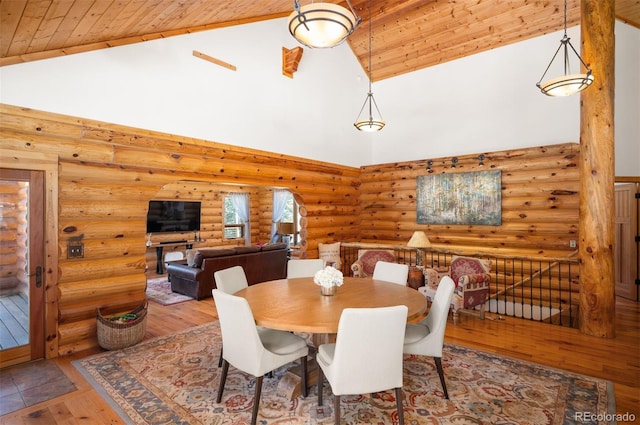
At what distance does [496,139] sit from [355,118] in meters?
3.04

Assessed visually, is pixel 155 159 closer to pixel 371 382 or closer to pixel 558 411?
pixel 371 382

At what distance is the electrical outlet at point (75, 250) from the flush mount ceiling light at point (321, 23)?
339 cm

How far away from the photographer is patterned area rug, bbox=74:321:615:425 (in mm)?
2463

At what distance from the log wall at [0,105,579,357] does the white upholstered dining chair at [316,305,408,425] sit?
324cm

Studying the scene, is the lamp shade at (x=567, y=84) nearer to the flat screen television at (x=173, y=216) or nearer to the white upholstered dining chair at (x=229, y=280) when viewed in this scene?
the white upholstered dining chair at (x=229, y=280)

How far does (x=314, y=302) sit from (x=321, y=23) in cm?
208

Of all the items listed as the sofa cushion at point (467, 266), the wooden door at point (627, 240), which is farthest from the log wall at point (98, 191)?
the wooden door at point (627, 240)

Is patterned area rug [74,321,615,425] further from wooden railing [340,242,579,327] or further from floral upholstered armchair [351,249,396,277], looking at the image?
floral upholstered armchair [351,249,396,277]

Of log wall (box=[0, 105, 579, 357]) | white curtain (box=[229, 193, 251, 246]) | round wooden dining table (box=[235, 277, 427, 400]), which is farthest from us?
white curtain (box=[229, 193, 251, 246])

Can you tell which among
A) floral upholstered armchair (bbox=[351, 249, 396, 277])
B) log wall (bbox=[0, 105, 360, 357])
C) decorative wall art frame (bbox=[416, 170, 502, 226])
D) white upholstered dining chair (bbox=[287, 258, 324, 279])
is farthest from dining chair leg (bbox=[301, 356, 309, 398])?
decorative wall art frame (bbox=[416, 170, 502, 226])

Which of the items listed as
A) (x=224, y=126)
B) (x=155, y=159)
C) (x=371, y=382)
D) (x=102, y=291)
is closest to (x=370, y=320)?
(x=371, y=382)

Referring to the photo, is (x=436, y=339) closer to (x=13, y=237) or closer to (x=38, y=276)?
(x=38, y=276)

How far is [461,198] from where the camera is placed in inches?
257

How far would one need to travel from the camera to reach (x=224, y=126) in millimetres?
5281
